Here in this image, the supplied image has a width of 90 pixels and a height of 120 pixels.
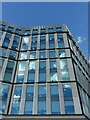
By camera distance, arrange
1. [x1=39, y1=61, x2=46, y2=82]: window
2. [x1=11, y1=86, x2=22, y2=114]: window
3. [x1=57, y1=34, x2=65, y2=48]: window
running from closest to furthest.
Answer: [x1=11, y1=86, x2=22, y2=114]: window, [x1=39, y1=61, x2=46, y2=82]: window, [x1=57, y1=34, x2=65, y2=48]: window

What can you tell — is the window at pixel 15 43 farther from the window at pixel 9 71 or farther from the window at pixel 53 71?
the window at pixel 53 71

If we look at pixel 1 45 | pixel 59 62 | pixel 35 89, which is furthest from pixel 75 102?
pixel 1 45

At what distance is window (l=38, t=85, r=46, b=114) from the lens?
35.6 metres

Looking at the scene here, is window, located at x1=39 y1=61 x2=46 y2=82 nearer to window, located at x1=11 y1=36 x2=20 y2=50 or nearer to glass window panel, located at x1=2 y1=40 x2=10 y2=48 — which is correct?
window, located at x1=11 y1=36 x2=20 y2=50

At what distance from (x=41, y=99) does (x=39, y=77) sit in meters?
5.34

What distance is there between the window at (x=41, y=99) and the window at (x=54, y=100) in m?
1.22

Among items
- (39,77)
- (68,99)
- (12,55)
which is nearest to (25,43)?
(12,55)

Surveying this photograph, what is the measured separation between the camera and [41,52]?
156 feet

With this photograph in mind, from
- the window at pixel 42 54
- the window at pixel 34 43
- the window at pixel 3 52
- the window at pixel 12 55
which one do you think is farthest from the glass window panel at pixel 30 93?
the window at pixel 34 43

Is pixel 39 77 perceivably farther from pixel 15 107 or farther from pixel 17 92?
pixel 15 107

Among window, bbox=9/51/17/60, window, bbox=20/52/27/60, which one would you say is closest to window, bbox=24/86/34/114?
window, bbox=20/52/27/60

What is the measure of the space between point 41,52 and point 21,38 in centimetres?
792

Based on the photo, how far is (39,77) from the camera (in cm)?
4153

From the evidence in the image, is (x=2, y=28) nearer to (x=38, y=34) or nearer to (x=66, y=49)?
(x=38, y=34)
